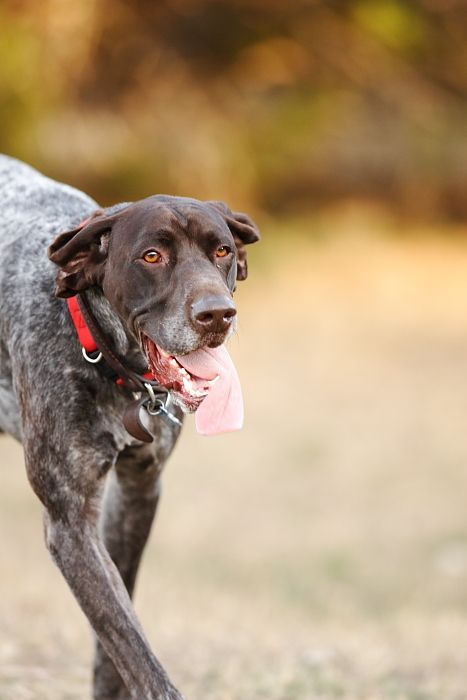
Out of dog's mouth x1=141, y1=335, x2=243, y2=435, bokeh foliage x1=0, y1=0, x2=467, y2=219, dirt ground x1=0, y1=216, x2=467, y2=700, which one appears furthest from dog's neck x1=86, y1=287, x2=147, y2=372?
bokeh foliage x1=0, y1=0, x2=467, y2=219

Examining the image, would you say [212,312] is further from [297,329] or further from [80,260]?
[297,329]

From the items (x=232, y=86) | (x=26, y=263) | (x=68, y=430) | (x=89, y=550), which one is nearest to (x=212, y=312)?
(x=68, y=430)

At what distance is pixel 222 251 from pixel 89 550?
1.09 meters

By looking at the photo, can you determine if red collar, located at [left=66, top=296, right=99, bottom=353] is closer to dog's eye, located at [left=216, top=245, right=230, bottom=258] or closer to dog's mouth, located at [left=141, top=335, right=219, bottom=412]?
dog's mouth, located at [left=141, top=335, right=219, bottom=412]

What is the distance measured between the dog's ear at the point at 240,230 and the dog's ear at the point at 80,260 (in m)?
0.40

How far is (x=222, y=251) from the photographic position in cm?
399

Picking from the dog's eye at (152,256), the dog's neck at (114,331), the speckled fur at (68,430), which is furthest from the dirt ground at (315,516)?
the dog's eye at (152,256)

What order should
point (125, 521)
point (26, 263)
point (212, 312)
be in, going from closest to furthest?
point (212, 312), point (26, 263), point (125, 521)

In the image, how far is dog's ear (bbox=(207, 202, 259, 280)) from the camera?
4.23 metres

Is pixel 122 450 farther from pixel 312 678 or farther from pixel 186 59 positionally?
pixel 186 59

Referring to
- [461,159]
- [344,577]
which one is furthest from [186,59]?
[344,577]

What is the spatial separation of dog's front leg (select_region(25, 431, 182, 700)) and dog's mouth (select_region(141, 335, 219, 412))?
0.38 m

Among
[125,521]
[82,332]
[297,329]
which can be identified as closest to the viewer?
[82,332]

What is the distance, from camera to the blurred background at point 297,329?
7488 millimetres
